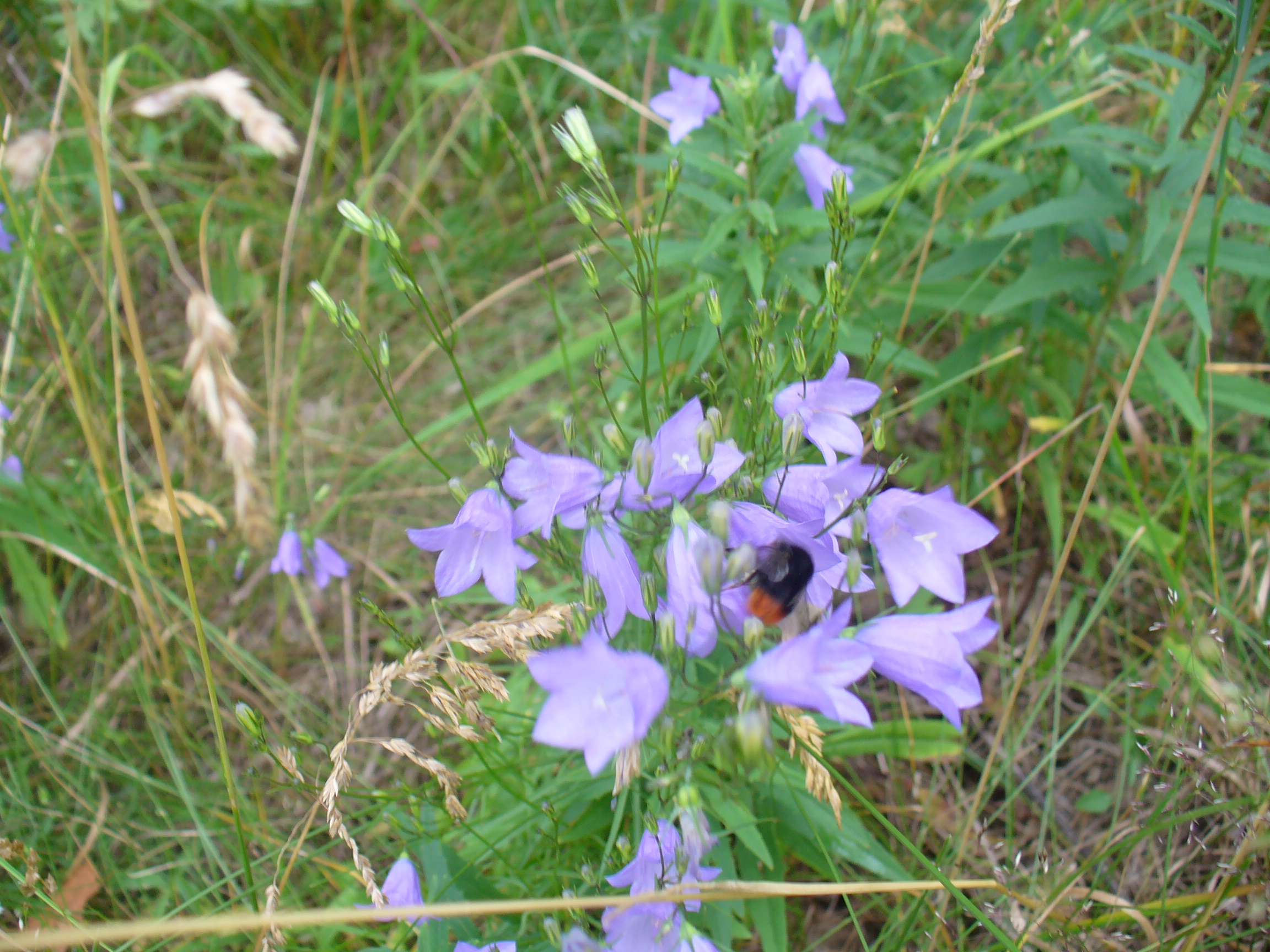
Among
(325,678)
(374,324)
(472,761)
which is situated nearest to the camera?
A: (472,761)

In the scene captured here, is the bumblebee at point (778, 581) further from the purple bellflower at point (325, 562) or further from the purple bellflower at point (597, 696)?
the purple bellflower at point (325, 562)

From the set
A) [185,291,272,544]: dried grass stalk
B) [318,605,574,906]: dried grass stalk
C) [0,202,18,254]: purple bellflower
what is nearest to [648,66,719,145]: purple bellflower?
[185,291,272,544]: dried grass stalk

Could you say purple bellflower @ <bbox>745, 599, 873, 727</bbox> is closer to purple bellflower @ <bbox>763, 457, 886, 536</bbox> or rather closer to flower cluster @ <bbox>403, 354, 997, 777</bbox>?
flower cluster @ <bbox>403, 354, 997, 777</bbox>

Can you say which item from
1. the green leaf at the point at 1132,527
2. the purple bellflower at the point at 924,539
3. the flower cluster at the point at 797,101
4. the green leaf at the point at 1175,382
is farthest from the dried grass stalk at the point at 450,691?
the green leaf at the point at 1132,527

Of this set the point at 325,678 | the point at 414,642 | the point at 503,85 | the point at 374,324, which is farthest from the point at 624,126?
the point at 414,642

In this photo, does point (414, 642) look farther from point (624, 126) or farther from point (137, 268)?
point (137, 268)
